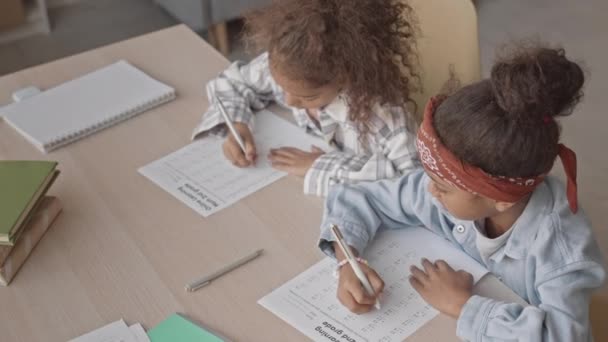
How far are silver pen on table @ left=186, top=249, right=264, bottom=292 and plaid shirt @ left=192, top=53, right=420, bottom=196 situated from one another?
0.64 feet

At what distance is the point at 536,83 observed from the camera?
37.9 inches

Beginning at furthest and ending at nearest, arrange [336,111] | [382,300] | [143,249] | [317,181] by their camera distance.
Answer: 1. [336,111]
2. [317,181]
3. [143,249]
4. [382,300]

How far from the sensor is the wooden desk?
1062 millimetres

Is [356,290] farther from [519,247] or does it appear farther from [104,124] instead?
[104,124]

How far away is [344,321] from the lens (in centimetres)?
104

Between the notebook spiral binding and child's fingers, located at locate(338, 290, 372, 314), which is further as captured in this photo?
the notebook spiral binding

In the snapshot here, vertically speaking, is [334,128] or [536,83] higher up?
[536,83]

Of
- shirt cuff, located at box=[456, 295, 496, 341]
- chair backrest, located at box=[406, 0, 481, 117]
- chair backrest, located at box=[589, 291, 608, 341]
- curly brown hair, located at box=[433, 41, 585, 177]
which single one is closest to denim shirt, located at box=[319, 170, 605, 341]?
shirt cuff, located at box=[456, 295, 496, 341]

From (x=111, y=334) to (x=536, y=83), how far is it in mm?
674

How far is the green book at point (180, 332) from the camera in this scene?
1020 mm

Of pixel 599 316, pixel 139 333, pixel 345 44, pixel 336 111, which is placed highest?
pixel 345 44

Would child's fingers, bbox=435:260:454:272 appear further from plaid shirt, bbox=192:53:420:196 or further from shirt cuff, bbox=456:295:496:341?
plaid shirt, bbox=192:53:420:196

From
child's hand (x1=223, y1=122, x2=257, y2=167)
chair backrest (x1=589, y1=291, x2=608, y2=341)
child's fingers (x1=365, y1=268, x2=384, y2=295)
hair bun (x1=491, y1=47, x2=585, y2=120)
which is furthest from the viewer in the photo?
child's hand (x1=223, y1=122, x2=257, y2=167)

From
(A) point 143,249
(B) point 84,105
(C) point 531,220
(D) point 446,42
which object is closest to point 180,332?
(A) point 143,249
